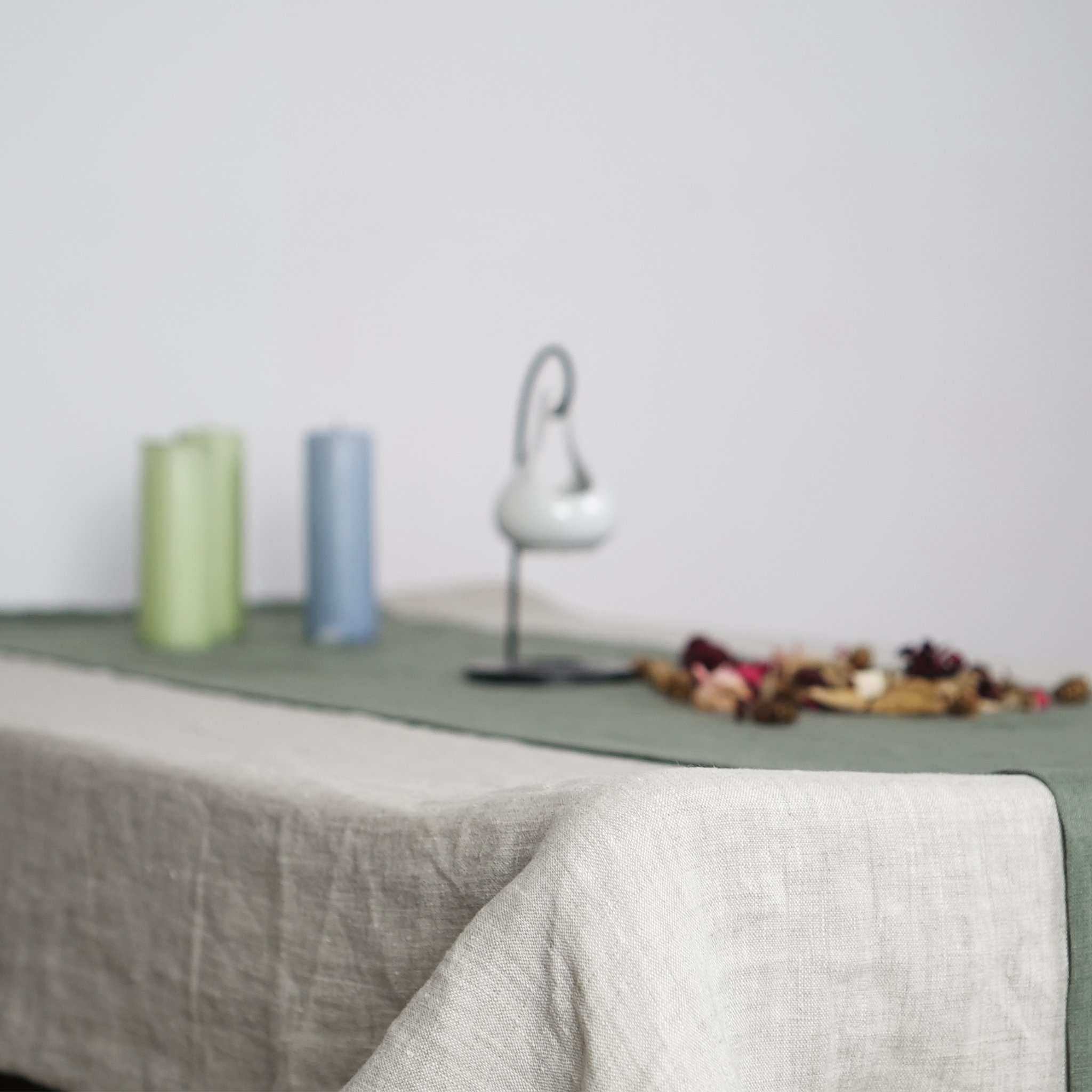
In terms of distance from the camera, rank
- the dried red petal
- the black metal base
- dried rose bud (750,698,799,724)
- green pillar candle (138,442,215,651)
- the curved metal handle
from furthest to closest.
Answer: green pillar candle (138,442,215,651) → the curved metal handle → the black metal base → the dried red petal → dried rose bud (750,698,799,724)

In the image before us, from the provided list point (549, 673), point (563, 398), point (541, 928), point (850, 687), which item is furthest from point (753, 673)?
point (541, 928)

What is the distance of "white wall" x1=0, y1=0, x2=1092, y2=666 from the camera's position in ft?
7.00

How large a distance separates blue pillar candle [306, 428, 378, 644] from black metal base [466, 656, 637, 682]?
340 millimetres

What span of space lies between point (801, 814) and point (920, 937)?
90 mm

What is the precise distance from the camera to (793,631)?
3074 mm

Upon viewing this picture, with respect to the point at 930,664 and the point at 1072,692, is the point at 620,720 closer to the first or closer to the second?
the point at 930,664

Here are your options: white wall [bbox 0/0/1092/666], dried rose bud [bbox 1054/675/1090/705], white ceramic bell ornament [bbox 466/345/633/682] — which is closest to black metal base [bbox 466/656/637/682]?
white ceramic bell ornament [bbox 466/345/633/682]

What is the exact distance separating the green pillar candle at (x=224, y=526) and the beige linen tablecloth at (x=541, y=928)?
31.6 inches

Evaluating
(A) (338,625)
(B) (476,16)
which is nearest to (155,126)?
(B) (476,16)

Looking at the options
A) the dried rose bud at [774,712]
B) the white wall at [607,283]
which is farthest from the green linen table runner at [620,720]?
the white wall at [607,283]

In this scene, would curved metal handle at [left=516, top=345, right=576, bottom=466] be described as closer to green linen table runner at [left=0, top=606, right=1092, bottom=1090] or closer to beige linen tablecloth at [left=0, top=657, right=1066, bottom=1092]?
green linen table runner at [left=0, top=606, right=1092, bottom=1090]

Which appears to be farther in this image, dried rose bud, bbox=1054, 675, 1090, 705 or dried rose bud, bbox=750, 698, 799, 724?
dried rose bud, bbox=1054, 675, 1090, 705

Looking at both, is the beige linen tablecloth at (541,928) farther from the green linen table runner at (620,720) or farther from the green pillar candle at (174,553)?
the green pillar candle at (174,553)

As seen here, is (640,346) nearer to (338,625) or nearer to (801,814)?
(338,625)
